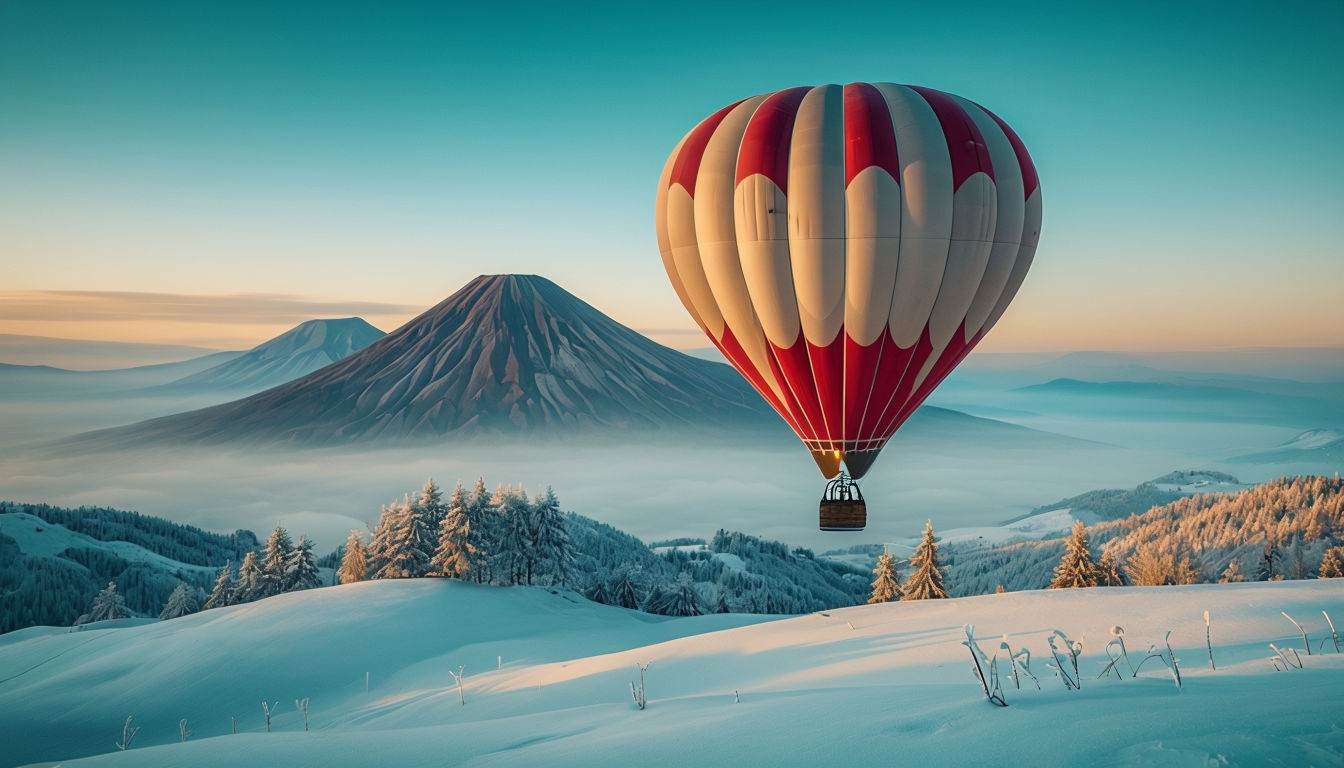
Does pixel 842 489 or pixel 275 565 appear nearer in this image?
pixel 842 489

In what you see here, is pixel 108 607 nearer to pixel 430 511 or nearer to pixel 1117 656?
pixel 430 511

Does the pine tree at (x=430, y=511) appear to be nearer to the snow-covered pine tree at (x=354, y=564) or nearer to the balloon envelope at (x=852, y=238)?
the snow-covered pine tree at (x=354, y=564)

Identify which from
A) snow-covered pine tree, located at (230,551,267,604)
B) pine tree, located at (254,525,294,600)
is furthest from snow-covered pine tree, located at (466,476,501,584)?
snow-covered pine tree, located at (230,551,267,604)

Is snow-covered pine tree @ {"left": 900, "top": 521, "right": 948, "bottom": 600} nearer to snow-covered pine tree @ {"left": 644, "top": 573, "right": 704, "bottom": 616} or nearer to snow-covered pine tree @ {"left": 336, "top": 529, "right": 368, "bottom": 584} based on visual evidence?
snow-covered pine tree @ {"left": 644, "top": 573, "right": 704, "bottom": 616}

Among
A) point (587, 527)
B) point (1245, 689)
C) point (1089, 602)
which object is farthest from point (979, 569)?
point (1245, 689)

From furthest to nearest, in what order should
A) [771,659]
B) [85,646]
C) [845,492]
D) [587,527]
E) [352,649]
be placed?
[587,527], [85,646], [352,649], [845,492], [771,659]

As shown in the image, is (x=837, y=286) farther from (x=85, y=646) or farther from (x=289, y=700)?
(x=85, y=646)

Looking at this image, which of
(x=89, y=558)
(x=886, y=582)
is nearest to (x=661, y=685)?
(x=886, y=582)
